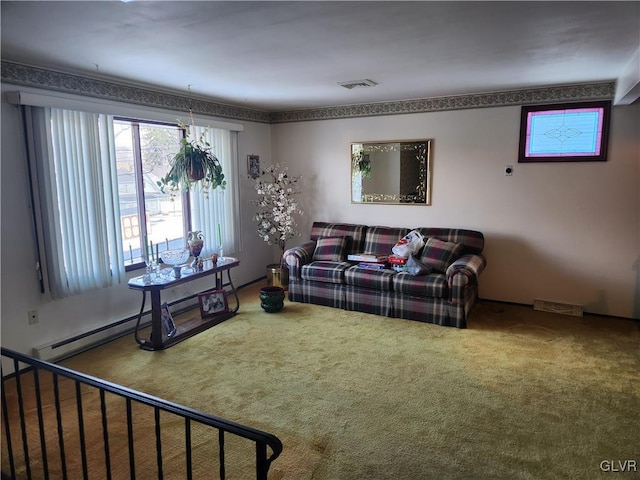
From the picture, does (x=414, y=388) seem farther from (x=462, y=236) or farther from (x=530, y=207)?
(x=530, y=207)

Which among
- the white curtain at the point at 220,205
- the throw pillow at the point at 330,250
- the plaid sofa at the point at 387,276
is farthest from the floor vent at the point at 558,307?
the white curtain at the point at 220,205

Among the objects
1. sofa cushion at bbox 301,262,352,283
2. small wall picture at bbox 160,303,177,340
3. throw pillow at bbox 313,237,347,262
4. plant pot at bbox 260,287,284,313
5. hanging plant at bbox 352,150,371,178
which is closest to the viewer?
small wall picture at bbox 160,303,177,340

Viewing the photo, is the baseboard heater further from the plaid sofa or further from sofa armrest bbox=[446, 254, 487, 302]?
sofa armrest bbox=[446, 254, 487, 302]

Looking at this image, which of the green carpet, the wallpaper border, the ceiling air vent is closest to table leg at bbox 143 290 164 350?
the green carpet

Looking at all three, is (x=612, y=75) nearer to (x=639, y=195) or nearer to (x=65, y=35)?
(x=639, y=195)

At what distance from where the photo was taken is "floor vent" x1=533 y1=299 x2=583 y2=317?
4594mm

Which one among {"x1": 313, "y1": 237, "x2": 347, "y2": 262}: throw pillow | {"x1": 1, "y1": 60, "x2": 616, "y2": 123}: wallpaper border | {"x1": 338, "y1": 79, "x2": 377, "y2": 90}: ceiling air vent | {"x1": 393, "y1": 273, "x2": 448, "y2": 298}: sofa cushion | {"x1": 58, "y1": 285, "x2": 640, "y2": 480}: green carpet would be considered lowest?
{"x1": 58, "y1": 285, "x2": 640, "y2": 480}: green carpet

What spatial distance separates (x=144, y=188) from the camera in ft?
14.3

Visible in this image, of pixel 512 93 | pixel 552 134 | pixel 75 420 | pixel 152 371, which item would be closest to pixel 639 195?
pixel 552 134

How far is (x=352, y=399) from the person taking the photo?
9.75 ft

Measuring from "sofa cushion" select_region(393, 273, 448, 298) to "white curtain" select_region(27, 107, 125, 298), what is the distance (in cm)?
271

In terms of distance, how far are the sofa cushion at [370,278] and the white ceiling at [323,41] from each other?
6.24ft

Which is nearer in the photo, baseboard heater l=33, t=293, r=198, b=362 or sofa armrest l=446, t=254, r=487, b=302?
baseboard heater l=33, t=293, r=198, b=362

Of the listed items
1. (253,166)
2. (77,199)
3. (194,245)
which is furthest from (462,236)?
(77,199)
